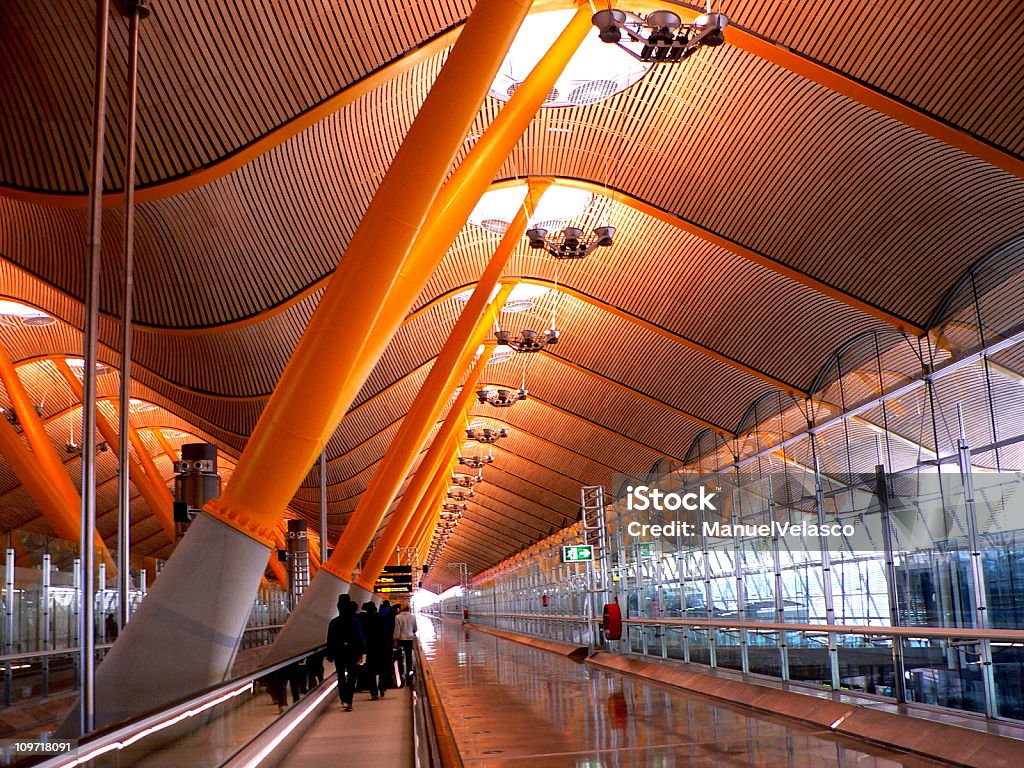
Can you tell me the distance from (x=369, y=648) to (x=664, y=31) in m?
9.93

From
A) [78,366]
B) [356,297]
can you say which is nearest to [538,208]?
[356,297]

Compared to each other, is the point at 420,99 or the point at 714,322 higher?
the point at 420,99

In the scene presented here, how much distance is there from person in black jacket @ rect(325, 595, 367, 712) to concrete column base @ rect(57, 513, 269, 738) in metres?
4.77

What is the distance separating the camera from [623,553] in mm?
23281

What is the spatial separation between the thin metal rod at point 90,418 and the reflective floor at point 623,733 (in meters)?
3.31

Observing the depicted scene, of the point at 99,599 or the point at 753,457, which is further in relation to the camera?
the point at 753,457

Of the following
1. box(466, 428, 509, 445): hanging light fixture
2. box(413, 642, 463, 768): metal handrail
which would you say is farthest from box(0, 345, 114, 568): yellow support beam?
box(466, 428, 509, 445): hanging light fixture

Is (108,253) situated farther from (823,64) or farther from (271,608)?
(271,608)

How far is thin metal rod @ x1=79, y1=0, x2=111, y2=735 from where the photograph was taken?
861cm

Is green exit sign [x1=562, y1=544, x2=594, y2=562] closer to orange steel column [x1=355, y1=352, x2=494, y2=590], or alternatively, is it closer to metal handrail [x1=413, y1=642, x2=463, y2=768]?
orange steel column [x1=355, y1=352, x2=494, y2=590]

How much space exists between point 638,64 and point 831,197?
430 centimetres

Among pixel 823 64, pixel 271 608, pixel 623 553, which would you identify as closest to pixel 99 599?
pixel 623 553

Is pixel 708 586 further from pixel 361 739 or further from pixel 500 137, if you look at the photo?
pixel 500 137

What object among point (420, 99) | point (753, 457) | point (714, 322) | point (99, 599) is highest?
point (420, 99)
